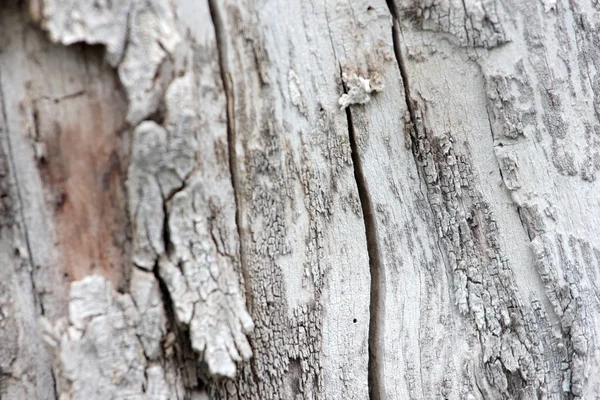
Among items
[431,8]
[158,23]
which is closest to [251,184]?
[158,23]

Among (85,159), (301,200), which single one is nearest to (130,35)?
(85,159)

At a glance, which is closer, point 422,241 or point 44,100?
point 44,100

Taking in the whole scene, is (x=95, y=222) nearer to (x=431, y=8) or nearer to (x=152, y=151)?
(x=152, y=151)

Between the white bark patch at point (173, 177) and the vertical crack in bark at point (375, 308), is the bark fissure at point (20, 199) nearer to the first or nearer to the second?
the white bark patch at point (173, 177)

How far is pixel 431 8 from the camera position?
1.15 metres

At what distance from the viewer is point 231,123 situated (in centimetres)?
108

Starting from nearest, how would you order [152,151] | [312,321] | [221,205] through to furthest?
[152,151], [221,205], [312,321]

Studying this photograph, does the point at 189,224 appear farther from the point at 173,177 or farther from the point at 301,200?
the point at 301,200

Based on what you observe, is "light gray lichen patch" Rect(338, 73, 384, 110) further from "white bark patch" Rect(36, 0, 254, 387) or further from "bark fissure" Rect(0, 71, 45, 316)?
"bark fissure" Rect(0, 71, 45, 316)

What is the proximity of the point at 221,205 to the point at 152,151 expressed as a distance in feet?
0.63

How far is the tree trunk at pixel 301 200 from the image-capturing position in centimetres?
98

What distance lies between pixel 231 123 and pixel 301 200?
23 centimetres

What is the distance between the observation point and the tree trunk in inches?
38.5

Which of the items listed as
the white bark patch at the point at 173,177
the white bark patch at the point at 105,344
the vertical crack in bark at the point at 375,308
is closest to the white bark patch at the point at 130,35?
the white bark patch at the point at 173,177
